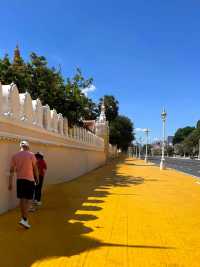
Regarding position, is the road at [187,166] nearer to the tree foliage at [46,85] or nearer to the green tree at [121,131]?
the tree foliage at [46,85]

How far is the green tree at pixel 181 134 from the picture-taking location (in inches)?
6496

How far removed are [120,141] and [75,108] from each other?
197ft

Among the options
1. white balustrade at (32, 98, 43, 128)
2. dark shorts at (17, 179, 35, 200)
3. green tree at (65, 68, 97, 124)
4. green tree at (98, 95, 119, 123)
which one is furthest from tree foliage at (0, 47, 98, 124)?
green tree at (98, 95, 119, 123)

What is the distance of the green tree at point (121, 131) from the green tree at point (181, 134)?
83213 millimetres

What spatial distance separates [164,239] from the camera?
24.0 ft

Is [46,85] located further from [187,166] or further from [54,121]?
[187,166]

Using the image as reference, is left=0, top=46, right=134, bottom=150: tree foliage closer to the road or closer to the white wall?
the white wall

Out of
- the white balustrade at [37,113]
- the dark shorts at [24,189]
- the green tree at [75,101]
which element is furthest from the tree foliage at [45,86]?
the dark shorts at [24,189]

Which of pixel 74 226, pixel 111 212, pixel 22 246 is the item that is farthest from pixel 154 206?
pixel 22 246

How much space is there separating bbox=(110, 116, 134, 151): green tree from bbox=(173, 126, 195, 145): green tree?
83.2 meters

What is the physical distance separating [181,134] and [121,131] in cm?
9297

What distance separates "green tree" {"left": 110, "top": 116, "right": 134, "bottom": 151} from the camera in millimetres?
77688

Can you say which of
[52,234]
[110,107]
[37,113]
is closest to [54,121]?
[37,113]

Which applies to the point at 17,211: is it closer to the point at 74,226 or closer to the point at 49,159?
the point at 74,226
